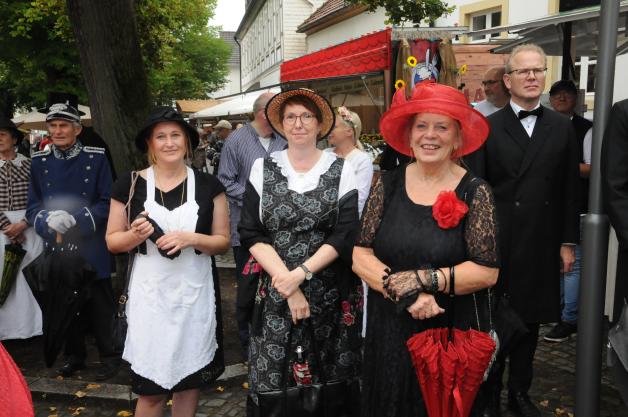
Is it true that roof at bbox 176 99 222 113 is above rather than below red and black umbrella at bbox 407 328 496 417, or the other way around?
above

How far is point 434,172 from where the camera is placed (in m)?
2.59

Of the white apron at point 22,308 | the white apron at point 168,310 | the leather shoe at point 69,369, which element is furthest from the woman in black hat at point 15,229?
the white apron at point 168,310

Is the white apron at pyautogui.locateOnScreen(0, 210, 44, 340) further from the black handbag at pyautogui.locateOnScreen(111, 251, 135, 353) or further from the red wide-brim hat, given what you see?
the red wide-brim hat

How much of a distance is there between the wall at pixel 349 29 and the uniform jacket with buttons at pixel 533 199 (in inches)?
500

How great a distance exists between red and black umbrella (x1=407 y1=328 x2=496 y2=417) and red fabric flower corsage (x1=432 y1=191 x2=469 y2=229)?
469 millimetres

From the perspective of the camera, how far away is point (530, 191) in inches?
138

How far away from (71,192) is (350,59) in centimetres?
656

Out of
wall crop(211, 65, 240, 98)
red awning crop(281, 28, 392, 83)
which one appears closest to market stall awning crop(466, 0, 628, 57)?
red awning crop(281, 28, 392, 83)

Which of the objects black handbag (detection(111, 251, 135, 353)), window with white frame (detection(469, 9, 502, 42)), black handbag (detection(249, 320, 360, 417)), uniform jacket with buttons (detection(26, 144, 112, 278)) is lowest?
black handbag (detection(249, 320, 360, 417))

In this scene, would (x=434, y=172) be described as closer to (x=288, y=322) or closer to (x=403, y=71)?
(x=288, y=322)

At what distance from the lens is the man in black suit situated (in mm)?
3492

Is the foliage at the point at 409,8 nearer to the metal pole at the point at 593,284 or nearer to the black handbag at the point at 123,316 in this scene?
the metal pole at the point at 593,284

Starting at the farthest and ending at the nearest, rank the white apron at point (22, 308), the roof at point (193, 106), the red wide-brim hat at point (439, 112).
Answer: the roof at point (193, 106) < the white apron at point (22, 308) < the red wide-brim hat at point (439, 112)

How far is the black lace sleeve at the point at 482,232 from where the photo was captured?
2.39 metres
